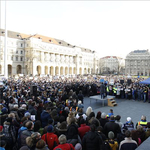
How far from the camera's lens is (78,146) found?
171 inches

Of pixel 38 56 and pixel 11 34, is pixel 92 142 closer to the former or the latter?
pixel 38 56

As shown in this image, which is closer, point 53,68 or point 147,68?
point 53,68

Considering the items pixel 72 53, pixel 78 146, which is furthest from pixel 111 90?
pixel 72 53

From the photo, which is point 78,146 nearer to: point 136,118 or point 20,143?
point 20,143

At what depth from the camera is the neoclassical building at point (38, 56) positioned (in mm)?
63844

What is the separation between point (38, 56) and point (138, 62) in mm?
72922

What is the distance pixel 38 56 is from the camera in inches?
2717

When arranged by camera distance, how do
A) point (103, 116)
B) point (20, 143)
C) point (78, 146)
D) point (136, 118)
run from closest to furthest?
point (78, 146)
point (20, 143)
point (103, 116)
point (136, 118)

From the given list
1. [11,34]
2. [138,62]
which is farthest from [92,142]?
[138,62]

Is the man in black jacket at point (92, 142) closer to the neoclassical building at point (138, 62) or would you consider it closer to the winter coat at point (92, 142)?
the winter coat at point (92, 142)

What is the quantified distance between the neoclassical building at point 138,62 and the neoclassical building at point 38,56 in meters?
→ 37.9

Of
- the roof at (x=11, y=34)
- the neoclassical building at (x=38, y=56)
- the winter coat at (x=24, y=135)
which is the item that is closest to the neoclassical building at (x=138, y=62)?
the neoclassical building at (x=38, y=56)

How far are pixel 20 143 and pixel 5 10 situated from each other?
100ft

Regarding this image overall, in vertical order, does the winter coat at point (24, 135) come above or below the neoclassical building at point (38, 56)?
below
